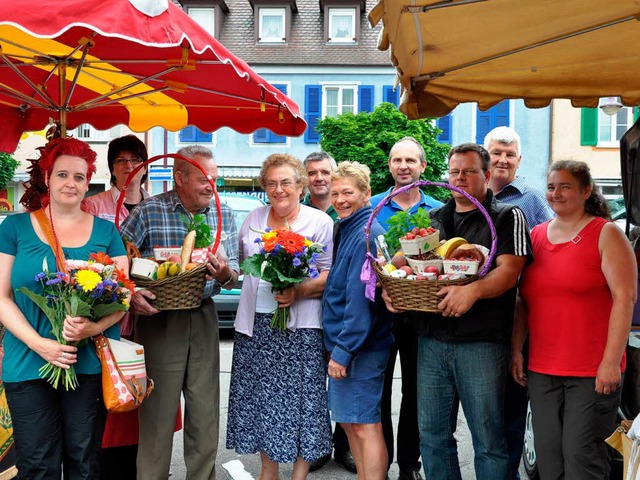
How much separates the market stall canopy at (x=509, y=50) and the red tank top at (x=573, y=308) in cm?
90

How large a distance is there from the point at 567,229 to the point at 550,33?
1.01 meters

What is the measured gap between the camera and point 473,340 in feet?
13.0

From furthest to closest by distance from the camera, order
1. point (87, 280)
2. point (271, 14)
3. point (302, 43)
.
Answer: point (271, 14)
point (302, 43)
point (87, 280)

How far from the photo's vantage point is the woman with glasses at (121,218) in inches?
181

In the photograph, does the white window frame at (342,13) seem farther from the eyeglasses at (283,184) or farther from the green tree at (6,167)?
the eyeglasses at (283,184)

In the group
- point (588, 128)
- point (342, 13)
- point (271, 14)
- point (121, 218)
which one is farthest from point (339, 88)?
point (121, 218)

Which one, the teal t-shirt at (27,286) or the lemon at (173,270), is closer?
the teal t-shirt at (27,286)

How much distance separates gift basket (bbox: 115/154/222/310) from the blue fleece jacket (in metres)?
0.78

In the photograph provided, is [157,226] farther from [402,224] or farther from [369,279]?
[402,224]

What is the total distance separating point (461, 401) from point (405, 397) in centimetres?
106

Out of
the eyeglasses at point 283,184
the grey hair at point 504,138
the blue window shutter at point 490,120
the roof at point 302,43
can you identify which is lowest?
the eyeglasses at point 283,184

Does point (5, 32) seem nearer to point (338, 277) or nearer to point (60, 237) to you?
point (60, 237)

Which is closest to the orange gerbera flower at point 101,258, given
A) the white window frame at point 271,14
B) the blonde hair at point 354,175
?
the blonde hair at point 354,175

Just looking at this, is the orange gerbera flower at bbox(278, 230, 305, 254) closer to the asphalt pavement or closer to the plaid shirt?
the plaid shirt
